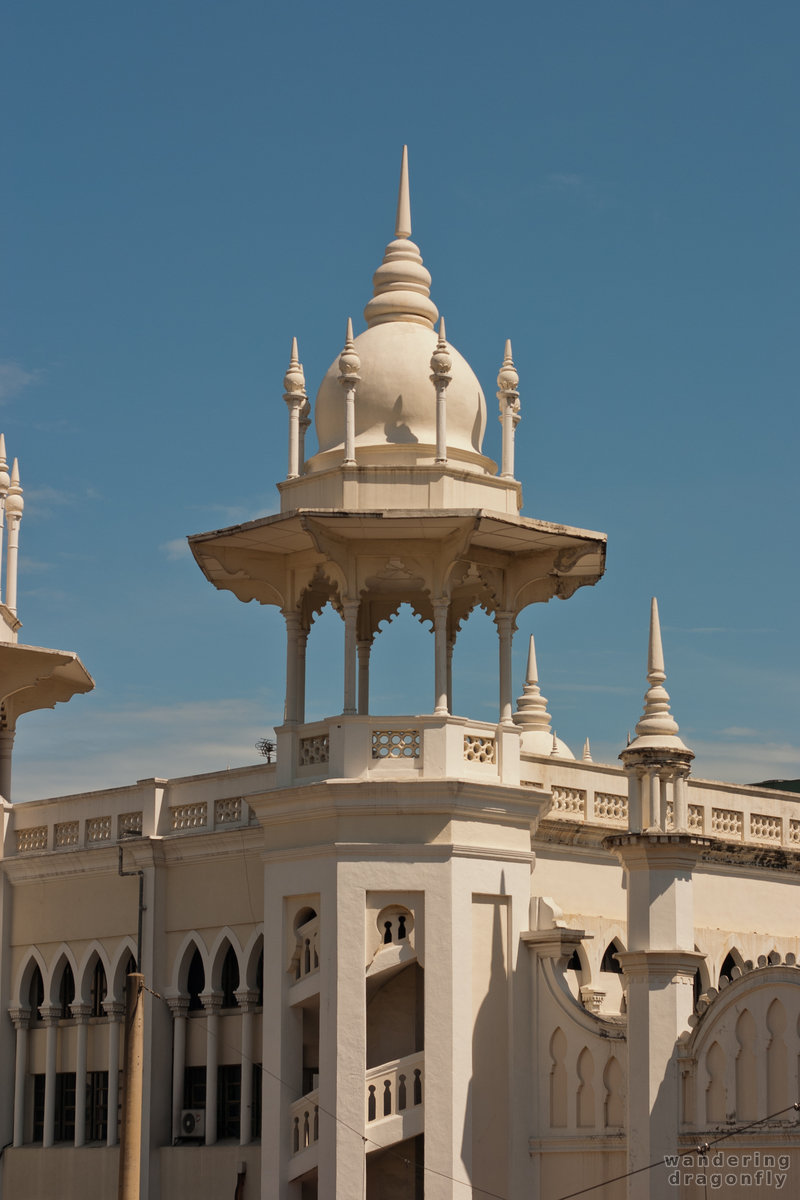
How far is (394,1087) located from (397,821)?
322 cm

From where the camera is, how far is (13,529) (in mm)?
35531

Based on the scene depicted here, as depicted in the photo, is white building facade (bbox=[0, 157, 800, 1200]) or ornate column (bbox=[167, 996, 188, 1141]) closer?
white building facade (bbox=[0, 157, 800, 1200])

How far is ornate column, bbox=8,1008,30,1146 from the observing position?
3256cm

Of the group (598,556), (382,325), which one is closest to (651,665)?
(598,556)

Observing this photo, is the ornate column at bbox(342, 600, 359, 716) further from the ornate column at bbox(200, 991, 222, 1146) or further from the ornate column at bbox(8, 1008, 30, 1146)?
the ornate column at bbox(8, 1008, 30, 1146)

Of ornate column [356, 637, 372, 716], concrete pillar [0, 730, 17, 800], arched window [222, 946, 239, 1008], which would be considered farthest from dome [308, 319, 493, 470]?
concrete pillar [0, 730, 17, 800]

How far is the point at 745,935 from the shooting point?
101 feet

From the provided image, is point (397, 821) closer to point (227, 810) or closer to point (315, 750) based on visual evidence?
point (315, 750)

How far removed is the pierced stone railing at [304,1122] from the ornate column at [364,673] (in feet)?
17.6

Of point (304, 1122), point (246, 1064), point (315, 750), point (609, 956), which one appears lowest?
point (304, 1122)

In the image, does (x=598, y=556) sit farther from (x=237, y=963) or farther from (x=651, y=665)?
(x=237, y=963)

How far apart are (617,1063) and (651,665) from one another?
4841 mm

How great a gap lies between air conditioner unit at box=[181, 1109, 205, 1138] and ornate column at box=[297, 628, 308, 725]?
6.03 meters

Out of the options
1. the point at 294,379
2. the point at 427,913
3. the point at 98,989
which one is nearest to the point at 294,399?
the point at 294,379
